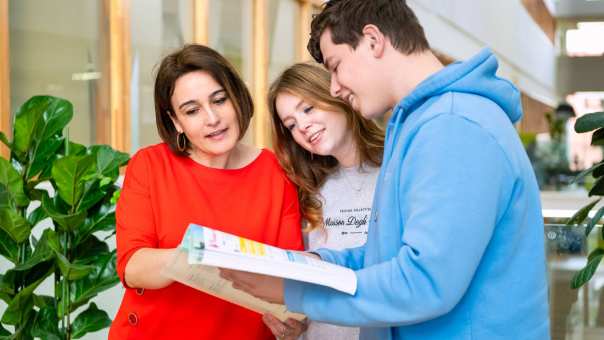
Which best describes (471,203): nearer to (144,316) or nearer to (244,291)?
(244,291)

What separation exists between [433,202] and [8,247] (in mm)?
1908

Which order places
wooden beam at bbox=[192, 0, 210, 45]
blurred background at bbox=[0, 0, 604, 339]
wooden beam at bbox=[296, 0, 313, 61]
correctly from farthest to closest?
wooden beam at bbox=[296, 0, 313, 61] → wooden beam at bbox=[192, 0, 210, 45] → blurred background at bbox=[0, 0, 604, 339]

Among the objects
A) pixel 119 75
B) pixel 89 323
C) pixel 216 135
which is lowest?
pixel 89 323

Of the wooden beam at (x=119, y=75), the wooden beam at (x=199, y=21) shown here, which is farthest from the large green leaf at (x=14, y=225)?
the wooden beam at (x=199, y=21)

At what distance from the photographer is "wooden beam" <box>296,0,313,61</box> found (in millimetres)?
9312

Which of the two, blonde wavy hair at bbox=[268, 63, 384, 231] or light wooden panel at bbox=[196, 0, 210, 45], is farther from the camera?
light wooden panel at bbox=[196, 0, 210, 45]

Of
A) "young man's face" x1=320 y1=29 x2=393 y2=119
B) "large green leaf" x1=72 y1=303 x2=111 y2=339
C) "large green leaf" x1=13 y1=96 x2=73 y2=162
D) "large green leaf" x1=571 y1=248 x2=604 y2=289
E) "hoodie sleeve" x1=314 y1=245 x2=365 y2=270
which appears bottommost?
"large green leaf" x1=72 y1=303 x2=111 y2=339

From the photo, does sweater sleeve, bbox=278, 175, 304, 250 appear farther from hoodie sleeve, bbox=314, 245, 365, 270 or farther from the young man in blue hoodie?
the young man in blue hoodie

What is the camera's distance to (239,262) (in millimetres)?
1294

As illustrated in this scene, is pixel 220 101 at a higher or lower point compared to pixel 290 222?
higher

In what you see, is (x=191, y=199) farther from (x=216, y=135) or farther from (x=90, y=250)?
(x=90, y=250)

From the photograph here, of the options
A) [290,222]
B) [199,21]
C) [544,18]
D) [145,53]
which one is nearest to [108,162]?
[290,222]

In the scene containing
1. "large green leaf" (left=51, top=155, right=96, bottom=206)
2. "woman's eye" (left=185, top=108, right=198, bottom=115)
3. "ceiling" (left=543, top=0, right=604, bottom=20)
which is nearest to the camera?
"woman's eye" (left=185, top=108, right=198, bottom=115)

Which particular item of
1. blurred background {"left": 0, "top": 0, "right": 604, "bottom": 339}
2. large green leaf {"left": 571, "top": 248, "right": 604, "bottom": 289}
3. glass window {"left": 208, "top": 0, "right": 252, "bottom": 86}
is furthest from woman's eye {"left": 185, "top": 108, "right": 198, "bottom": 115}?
glass window {"left": 208, "top": 0, "right": 252, "bottom": 86}
